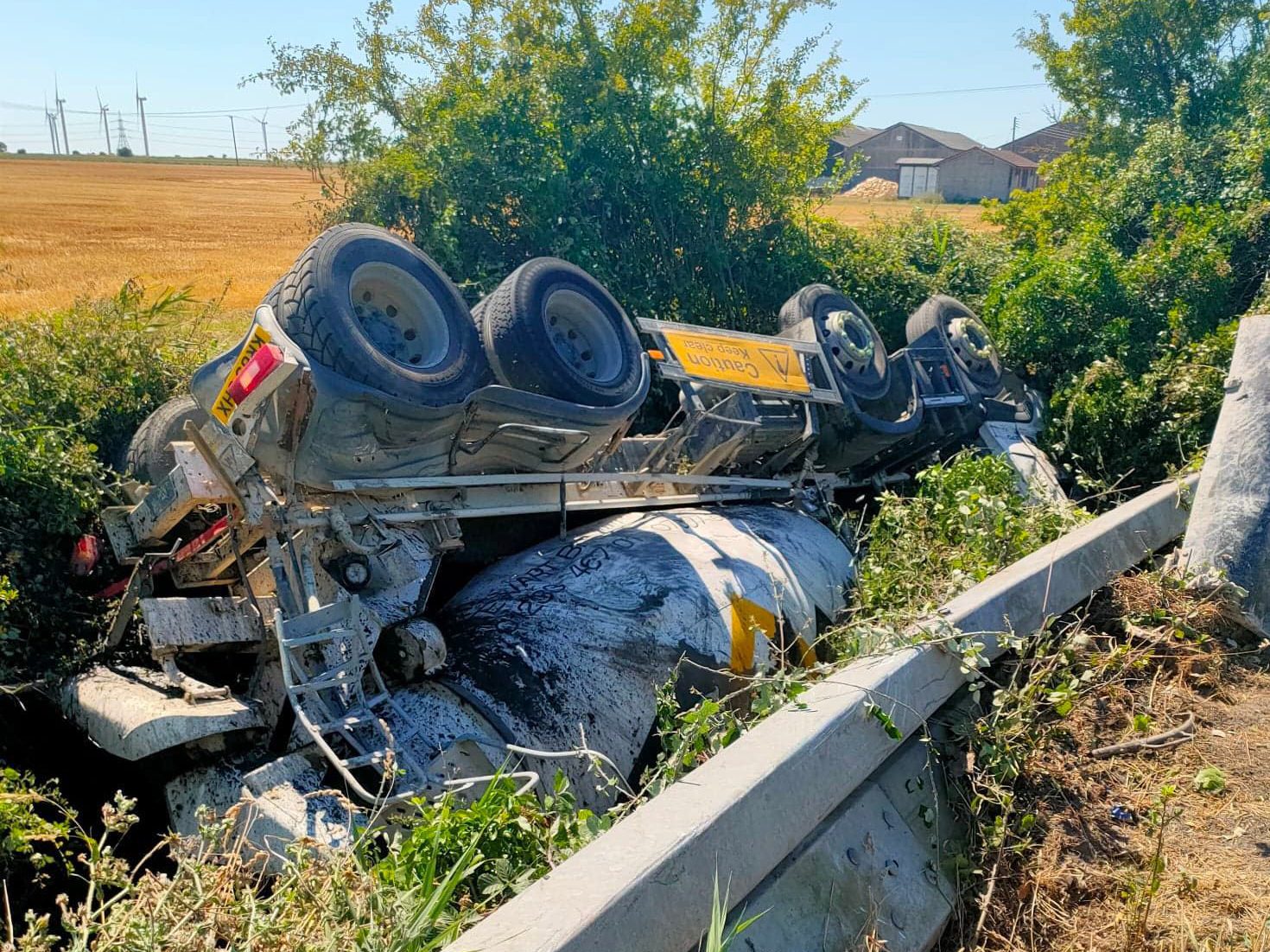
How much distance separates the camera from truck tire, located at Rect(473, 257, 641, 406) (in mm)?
5293

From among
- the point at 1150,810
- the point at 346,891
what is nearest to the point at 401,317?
the point at 346,891

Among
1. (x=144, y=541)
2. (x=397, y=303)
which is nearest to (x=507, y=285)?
(x=397, y=303)

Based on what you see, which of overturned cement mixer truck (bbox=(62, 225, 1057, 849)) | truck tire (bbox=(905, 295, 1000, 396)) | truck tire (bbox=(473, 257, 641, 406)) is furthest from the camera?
truck tire (bbox=(905, 295, 1000, 396))

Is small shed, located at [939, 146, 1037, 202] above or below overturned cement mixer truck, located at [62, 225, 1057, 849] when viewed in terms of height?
above

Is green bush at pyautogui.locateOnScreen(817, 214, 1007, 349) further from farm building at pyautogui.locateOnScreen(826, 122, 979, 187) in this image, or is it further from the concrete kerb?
farm building at pyautogui.locateOnScreen(826, 122, 979, 187)

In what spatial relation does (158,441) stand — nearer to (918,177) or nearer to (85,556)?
(85,556)

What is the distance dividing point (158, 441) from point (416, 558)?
7.30ft

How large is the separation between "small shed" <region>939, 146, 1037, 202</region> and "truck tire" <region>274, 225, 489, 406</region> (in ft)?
199

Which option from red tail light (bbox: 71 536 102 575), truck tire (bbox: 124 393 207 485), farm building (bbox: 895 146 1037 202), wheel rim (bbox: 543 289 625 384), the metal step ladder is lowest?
the metal step ladder

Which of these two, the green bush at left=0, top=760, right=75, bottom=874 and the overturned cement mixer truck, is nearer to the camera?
the green bush at left=0, top=760, right=75, bottom=874

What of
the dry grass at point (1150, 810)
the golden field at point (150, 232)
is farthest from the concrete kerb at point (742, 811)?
the golden field at point (150, 232)

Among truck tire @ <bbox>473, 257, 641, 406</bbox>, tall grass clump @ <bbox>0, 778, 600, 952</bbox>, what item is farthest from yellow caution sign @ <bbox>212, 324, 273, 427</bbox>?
tall grass clump @ <bbox>0, 778, 600, 952</bbox>

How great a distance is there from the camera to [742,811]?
2.75 m

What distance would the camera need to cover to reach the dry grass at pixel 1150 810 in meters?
2.90
